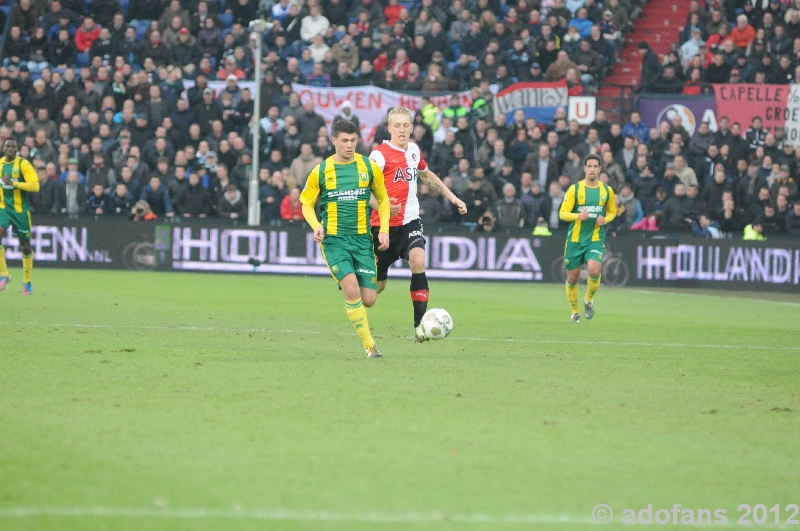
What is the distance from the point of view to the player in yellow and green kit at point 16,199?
17.3 m

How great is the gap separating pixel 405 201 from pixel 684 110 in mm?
15413

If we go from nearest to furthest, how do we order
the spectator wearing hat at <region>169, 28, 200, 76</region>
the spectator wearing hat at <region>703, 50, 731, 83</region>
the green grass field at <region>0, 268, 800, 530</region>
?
the green grass field at <region>0, 268, 800, 530</region> < the spectator wearing hat at <region>703, 50, 731, 83</region> < the spectator wearing hat at <region>169, 28, 200, 76</region>

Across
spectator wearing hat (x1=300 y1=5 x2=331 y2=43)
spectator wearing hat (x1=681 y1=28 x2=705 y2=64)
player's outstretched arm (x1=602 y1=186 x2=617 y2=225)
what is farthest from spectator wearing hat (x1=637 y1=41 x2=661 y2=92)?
player's outstretched arm (x1=602 y1=186 x2=617 y2=225)

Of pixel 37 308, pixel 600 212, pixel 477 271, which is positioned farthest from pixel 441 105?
pixel 37 308

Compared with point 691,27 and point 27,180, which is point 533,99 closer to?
point 691,27

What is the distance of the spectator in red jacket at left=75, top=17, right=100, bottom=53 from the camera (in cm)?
2928

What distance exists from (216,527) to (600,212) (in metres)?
12.0

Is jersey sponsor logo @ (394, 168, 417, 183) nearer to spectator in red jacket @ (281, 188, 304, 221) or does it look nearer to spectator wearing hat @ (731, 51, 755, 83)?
spectator in red jacket @ (281, 188, 304, 221)

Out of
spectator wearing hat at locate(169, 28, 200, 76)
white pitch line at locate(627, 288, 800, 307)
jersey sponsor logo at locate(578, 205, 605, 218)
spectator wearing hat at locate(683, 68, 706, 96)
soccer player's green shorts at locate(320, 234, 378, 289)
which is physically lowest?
white pitch line at locate(627, 288, 800, 307)

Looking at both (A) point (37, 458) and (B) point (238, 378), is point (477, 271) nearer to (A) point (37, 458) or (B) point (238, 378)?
(B) point (238, 378)

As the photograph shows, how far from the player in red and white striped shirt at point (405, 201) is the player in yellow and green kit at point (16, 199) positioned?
293 inches

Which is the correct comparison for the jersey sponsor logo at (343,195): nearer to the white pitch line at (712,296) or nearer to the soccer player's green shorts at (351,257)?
the soccer player's green shorts at (351,257)

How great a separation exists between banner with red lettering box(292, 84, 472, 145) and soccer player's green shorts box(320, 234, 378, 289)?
51.3 ft

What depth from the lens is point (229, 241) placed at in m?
24.8
